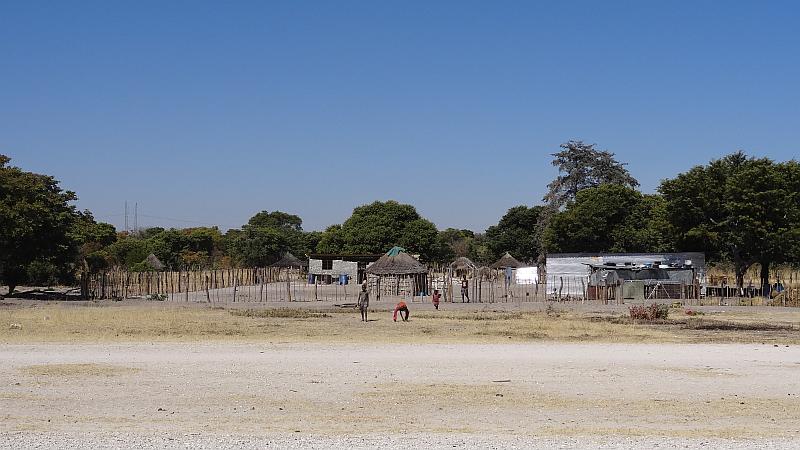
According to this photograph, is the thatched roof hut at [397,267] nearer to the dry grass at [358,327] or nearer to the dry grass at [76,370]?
the dry grass at [358,327]

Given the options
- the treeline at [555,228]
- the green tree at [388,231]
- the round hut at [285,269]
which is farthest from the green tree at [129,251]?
the green tree at [388,231]

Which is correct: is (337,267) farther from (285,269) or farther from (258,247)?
(258,247)

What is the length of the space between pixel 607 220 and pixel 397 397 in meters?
57.9

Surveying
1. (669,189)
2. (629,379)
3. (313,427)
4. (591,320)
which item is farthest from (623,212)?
(313,427)

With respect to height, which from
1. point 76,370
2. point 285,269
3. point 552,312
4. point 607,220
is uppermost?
point 607,220

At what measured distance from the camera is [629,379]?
1873 cm

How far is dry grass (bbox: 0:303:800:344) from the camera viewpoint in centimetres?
2819

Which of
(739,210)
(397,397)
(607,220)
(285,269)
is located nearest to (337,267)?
(285,269)

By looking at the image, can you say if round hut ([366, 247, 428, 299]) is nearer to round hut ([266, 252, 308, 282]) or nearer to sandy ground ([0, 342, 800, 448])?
round hut ([266, 252, 308, 282])

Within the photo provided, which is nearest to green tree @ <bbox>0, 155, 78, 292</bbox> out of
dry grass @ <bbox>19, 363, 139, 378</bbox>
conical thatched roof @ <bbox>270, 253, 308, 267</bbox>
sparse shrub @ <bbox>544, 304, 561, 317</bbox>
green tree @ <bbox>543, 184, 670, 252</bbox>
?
sparse shrub @ <bbox>544, 304, 561, 317</bbox>

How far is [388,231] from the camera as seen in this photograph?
323 feet

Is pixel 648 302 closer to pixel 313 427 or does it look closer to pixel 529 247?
pixel 313 427

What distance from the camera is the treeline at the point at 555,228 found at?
5272cm

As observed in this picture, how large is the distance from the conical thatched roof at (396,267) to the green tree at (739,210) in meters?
17.7
